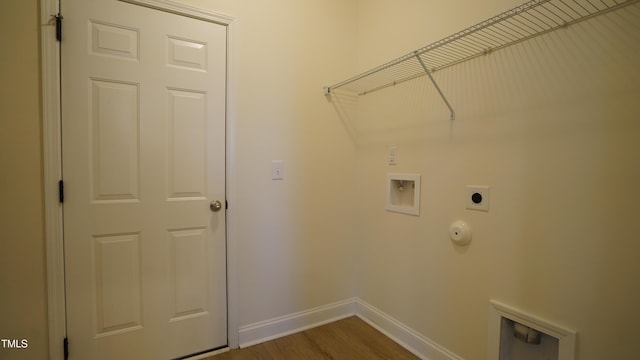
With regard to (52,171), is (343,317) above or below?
below

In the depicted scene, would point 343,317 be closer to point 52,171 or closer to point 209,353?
point 209,353

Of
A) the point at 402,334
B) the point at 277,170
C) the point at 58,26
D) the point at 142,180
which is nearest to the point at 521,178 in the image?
the point at 402,334

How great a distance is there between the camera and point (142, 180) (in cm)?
160

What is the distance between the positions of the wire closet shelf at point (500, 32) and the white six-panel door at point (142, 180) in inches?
45.8

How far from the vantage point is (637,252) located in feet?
3.33

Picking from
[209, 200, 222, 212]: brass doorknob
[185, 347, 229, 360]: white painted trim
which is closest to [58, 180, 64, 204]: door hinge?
[209, 200, 222, 212]: brass doorknob

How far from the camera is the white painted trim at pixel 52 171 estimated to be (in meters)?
1.39

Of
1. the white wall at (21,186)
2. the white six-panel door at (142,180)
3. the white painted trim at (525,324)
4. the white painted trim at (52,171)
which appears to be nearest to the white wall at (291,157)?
the white six-panel door at (142,180)

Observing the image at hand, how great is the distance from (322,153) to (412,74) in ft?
2.66

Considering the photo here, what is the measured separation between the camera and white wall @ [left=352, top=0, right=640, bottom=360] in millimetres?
1054

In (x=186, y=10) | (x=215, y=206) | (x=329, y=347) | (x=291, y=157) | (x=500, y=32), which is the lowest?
(x=329, y=347)

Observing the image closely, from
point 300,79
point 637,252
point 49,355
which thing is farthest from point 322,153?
point 49,355

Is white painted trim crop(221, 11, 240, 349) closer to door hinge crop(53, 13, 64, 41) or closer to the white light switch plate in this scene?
the white light switch plate

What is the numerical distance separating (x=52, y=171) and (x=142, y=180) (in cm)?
38
